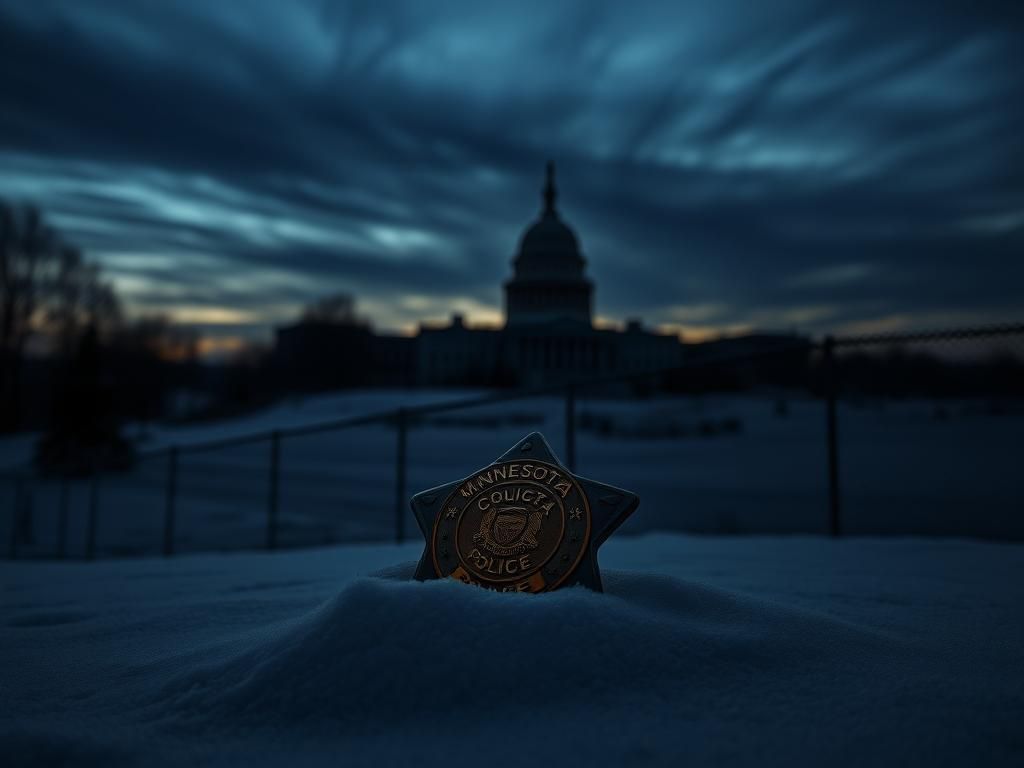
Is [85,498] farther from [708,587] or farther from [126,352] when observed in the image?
[126,352]

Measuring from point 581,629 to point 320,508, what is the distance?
14868mm

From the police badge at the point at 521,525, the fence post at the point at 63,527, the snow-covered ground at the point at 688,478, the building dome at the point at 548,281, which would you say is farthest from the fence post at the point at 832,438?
the building dome at the point at 548,281

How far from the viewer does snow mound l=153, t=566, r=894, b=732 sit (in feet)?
5.88

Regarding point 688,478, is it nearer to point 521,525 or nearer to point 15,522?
point 15,522

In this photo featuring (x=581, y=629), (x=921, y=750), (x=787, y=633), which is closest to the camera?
(x=921, y=750)

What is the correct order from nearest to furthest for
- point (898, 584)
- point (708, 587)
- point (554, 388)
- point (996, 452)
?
1. point (708, 587)
2. point (898, 584)
3. point (554, 388)
4. point (996, 452)

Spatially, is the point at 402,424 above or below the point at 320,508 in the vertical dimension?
above

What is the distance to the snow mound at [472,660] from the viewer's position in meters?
1.79

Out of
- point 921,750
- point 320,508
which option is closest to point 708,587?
point 921,750

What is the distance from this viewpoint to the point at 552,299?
7325 cm

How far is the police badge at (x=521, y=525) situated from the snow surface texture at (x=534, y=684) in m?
0.20

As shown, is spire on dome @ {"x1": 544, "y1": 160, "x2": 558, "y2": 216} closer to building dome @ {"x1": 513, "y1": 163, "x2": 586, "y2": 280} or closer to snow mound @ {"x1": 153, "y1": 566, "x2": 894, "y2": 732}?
building dome @ {"x1": 513, "y1": 163, "x2": 586, "y2": 280}

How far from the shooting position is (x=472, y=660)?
6.10 ft

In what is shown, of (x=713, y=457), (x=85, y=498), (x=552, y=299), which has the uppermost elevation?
(x=552, y=299)
